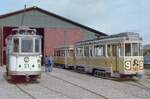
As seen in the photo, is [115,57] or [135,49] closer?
[135,49]

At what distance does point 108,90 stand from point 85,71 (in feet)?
50.5

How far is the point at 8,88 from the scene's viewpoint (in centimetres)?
2503

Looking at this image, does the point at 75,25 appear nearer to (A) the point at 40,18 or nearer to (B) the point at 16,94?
(A) the point at 40,18

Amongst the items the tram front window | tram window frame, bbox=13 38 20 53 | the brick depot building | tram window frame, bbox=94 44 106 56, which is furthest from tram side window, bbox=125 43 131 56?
the brick depot building

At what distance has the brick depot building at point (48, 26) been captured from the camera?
61.3 m

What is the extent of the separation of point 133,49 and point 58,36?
34733 millimetres

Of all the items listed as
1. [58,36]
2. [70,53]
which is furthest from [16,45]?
[58,36]

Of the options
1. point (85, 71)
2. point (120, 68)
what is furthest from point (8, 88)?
point (85, 71)

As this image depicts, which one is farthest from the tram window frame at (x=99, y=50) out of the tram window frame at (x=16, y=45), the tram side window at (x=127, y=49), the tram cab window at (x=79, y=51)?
the tram window frame at (x=16, y=45)

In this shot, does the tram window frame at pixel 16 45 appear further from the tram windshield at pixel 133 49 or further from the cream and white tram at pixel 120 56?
the tram windshield at pixel 133 49

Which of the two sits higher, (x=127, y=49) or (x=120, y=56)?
(x=127, y=49)

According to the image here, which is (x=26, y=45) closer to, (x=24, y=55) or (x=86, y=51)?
(x=24, y=55)

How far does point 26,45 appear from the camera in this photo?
27.5m

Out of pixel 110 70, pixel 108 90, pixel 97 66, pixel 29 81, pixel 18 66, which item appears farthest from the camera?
pixel 97 66
